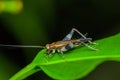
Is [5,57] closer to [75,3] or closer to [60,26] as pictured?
[60,26]

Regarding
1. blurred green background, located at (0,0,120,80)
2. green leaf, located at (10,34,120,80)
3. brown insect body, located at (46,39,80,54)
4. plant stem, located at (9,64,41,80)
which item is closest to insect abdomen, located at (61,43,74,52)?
brown insect body, located at (46,39,80,54)

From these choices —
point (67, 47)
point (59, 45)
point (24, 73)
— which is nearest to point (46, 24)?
point (59, 45)

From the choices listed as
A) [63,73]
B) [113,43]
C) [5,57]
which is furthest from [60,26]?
[63,73]

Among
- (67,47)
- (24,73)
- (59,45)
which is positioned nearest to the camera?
(24,73)

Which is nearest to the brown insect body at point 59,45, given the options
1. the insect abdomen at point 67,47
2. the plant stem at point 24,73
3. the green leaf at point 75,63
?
the insect abdomen at point 67,47

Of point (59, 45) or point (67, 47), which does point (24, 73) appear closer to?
point (67, 47)

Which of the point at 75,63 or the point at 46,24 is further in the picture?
the point at 46,24

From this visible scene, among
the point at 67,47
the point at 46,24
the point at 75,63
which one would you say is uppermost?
the point at 46,24
